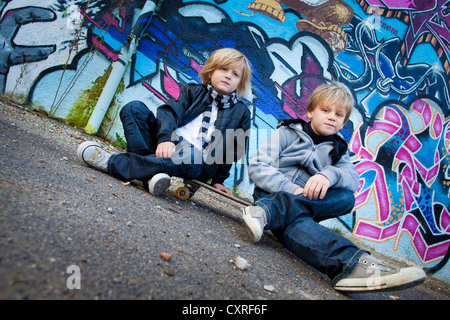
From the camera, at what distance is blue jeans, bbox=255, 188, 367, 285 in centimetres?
120

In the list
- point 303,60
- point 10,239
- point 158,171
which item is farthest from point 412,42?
point 10,239

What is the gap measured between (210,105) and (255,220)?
1.00 meters

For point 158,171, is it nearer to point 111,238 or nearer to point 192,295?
point 111,238

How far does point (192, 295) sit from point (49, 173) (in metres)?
1.02

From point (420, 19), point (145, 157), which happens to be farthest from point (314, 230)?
point (420, 19)

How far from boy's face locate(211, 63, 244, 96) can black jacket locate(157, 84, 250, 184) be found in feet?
0.32

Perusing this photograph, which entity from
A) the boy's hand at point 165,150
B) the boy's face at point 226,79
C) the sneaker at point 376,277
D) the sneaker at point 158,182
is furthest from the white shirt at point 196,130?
the sneaker at point 376,277

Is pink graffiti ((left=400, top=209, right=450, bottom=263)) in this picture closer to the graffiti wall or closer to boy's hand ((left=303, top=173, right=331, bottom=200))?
the graffiti wall

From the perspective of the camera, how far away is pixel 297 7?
374 cm

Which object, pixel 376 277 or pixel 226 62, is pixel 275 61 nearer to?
pixel 226 62

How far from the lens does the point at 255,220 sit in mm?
1331

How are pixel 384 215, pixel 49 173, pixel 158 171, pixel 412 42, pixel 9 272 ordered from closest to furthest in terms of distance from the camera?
1. pixel 9 272
2. pixel 49 173
3. pixel 158 171
4. pixel 384 215
5. pixel 412 42

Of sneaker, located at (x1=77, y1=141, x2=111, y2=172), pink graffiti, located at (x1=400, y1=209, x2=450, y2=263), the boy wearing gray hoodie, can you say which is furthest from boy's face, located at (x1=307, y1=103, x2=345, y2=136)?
pink graffiti, located at (x1=400, y1=209, x2=450, y2=263)

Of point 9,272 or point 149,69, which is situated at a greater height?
point 149,69
